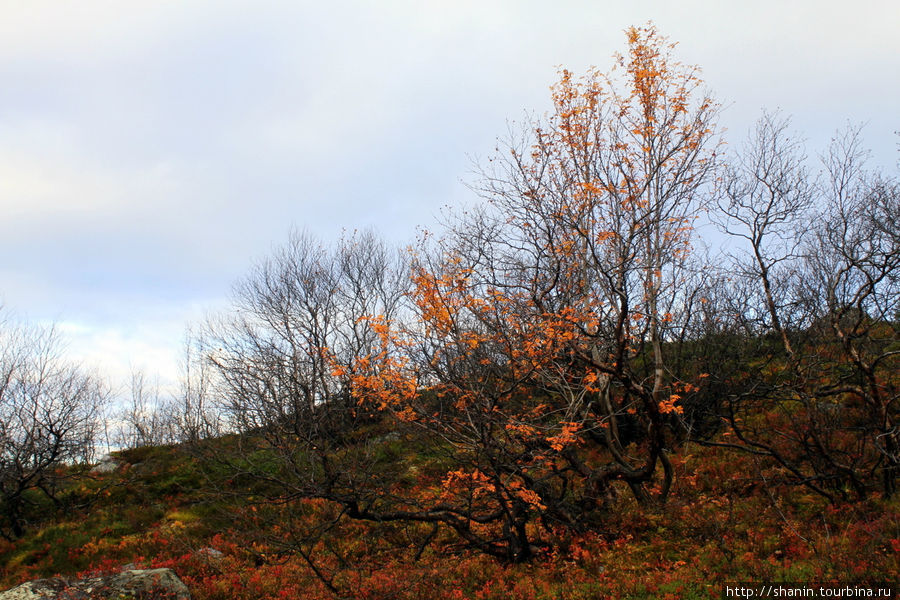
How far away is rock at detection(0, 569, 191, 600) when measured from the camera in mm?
8657

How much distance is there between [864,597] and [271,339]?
2034cm

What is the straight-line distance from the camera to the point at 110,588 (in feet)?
29.4

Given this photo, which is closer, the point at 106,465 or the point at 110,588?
the point at 110,588

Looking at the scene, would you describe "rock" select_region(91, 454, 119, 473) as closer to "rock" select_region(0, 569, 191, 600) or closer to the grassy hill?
the grassy hill

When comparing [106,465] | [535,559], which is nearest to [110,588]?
[535,559]

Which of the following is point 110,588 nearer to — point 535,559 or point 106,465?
point 535,559

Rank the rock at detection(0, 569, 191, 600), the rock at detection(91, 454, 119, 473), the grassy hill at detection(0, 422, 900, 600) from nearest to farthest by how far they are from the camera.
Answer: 1. the grassy hill at detection(0, 422, 900, 600)
2. the rock at detection(0, 569, 191, 600)
3. the rock at detection(91, 454, 119, 473)

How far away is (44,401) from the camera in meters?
18.8

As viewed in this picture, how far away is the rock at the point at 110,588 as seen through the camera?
8.66 meters

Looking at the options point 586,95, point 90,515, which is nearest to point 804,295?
point 586,95

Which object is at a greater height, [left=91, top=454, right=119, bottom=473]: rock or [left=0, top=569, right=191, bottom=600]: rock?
[left=91, top=454, right=119, bottom=473]: rock

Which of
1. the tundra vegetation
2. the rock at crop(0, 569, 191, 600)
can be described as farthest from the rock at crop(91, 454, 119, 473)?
the rock at crop(0, 569, 191, 600)

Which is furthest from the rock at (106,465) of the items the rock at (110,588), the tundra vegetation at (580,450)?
the rock at (110,588)

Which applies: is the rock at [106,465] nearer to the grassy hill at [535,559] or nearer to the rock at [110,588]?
the grassy hill at [535,559]
